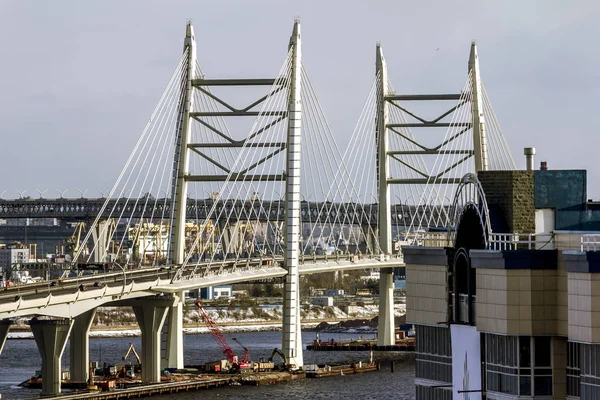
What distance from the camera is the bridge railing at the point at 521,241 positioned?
202ft

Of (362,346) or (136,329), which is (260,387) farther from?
(136,329)

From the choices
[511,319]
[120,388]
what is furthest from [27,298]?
[511,319]

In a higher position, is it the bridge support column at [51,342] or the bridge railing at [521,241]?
the bridge railing at [521,241]

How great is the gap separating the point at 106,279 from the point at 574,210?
45574 mm

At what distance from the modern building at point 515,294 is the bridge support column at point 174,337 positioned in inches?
1791

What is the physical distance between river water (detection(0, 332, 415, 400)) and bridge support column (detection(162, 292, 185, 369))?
5.24 meters

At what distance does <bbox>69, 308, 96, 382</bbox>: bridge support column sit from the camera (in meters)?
103

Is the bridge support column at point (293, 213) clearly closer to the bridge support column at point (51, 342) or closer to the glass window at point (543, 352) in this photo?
the bridge support column at point (51, 342)

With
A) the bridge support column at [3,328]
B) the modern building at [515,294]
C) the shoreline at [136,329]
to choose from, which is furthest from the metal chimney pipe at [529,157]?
the shoreline at [136,329]

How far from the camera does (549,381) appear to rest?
198ft

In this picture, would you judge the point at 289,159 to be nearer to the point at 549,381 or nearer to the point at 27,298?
the point at 27,298

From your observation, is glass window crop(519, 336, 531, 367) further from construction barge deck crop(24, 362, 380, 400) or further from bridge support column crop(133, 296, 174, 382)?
bridge support column crop(133, 296, 174, 382)

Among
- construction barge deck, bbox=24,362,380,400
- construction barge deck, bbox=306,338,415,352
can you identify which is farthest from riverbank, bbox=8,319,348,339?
construction barge deck, bbox=24,362,380,400

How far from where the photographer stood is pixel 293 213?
115125 mm
